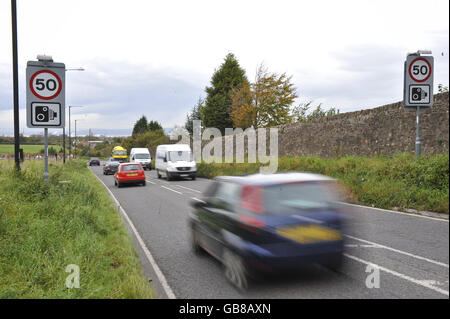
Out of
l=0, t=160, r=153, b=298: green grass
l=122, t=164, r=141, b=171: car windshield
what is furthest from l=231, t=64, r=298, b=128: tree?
l=0, t=160, r=153, b=298: green grass

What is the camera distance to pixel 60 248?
5.43 m

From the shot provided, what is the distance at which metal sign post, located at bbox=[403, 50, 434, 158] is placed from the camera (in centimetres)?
191

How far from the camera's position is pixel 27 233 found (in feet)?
20.1

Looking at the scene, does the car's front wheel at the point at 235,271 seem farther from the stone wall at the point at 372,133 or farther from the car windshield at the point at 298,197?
the stone wall at the point at 372,133

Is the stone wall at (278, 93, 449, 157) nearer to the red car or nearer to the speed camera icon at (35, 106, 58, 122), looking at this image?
the speed camera icon at (35, 106, 58, 122)

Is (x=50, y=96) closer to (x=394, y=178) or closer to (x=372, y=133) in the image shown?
(x=372, y=133)

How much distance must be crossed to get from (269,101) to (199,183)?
28440 mm

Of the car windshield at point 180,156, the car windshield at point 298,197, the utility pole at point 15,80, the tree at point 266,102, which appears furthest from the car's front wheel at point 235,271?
the tree at point 266,102

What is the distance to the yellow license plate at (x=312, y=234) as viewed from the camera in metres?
2.46

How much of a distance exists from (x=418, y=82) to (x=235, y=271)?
2113 millimetres

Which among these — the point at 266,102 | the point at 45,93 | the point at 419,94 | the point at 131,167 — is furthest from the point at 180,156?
the point at 266,102

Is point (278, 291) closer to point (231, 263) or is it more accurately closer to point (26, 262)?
point (231, 263)

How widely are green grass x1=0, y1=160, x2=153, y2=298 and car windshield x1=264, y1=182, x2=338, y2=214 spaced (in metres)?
1.64
